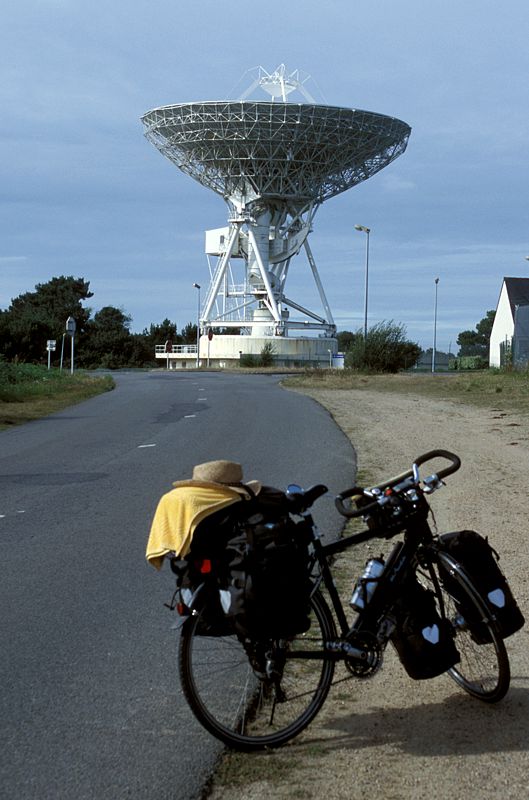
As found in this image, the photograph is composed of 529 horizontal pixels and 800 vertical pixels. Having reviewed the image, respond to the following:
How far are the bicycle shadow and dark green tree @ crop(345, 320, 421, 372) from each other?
47.4m

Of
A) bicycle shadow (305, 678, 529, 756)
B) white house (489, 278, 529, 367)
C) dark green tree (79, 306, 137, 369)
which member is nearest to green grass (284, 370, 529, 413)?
white house (489, 278, 529, 367)

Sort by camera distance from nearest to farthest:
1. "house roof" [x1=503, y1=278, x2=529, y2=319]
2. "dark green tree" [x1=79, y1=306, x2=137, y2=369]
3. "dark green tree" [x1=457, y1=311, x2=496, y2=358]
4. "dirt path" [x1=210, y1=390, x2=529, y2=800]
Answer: "dirt path" [x1=210, y1=390, x2=529, y2=800] → "house roof" [x1=503, y1=278, x2=529, y2=319] → "dark green tree" [x1=79, y1=306, x2=137, y2=369] → "dark green tree" [x1=457, y1=311, x2=496, y2=358]

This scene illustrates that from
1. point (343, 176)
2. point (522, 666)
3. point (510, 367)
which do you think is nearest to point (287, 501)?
point (522, 666)

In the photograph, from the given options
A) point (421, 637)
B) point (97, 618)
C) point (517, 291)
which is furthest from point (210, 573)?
point (517, 291)

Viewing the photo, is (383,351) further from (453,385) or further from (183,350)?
(183,350)

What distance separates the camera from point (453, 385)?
122ft

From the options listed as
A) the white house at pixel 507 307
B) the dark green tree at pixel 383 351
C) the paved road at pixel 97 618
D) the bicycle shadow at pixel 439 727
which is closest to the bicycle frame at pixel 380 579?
the bicycle shadow at pixel 439 727

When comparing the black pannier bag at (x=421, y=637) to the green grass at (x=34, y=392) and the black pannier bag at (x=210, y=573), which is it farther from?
the green grass at (x=34, y=392)

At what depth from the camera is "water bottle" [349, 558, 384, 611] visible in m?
4.53

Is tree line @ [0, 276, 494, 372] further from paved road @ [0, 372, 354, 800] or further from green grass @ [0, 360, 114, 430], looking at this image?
paved road @ [0, 372, 354, 800]

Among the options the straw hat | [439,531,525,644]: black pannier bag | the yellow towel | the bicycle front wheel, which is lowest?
the bicycle front wheel

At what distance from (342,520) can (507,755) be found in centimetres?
547

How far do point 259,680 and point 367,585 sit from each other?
0.65 meters

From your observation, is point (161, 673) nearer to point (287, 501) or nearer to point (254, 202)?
point (287, 501)
